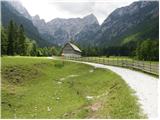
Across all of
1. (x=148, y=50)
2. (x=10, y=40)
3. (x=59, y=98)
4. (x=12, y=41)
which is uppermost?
(x=10, y=40)

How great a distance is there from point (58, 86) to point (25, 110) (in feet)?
48.2

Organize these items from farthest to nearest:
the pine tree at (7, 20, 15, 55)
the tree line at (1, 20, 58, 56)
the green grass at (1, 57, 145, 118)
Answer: the pine tree at (7, 20, 15, 55), the tree line at (1, 20, 58, 56), the green grass at (1, 57, 145, 118)

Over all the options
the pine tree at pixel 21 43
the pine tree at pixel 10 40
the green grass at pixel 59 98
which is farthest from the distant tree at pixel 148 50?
the green grass at pixel 59 98

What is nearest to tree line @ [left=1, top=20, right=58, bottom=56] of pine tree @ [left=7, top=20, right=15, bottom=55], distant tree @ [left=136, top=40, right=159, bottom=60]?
pine tree @ [left=7, top=20, right=15, bottom=55]

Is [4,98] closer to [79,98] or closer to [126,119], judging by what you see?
[79,98]

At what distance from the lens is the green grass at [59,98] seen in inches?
947

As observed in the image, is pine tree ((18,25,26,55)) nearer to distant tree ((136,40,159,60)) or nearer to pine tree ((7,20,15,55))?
pine tree ((7,20,15,55))

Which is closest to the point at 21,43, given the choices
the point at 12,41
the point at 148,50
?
the point at 12,41

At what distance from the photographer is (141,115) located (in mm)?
19375

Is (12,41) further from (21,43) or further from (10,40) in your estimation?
(21,43)

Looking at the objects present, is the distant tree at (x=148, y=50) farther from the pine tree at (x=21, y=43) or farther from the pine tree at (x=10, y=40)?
the pine tree at (x=10, y=40)

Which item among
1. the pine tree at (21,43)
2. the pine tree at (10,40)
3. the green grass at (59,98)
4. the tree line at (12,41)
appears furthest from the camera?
the pine tree at (21,43)

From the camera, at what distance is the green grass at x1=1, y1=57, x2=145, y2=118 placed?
24058mm

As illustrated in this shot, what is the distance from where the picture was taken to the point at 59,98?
35.0 metres
